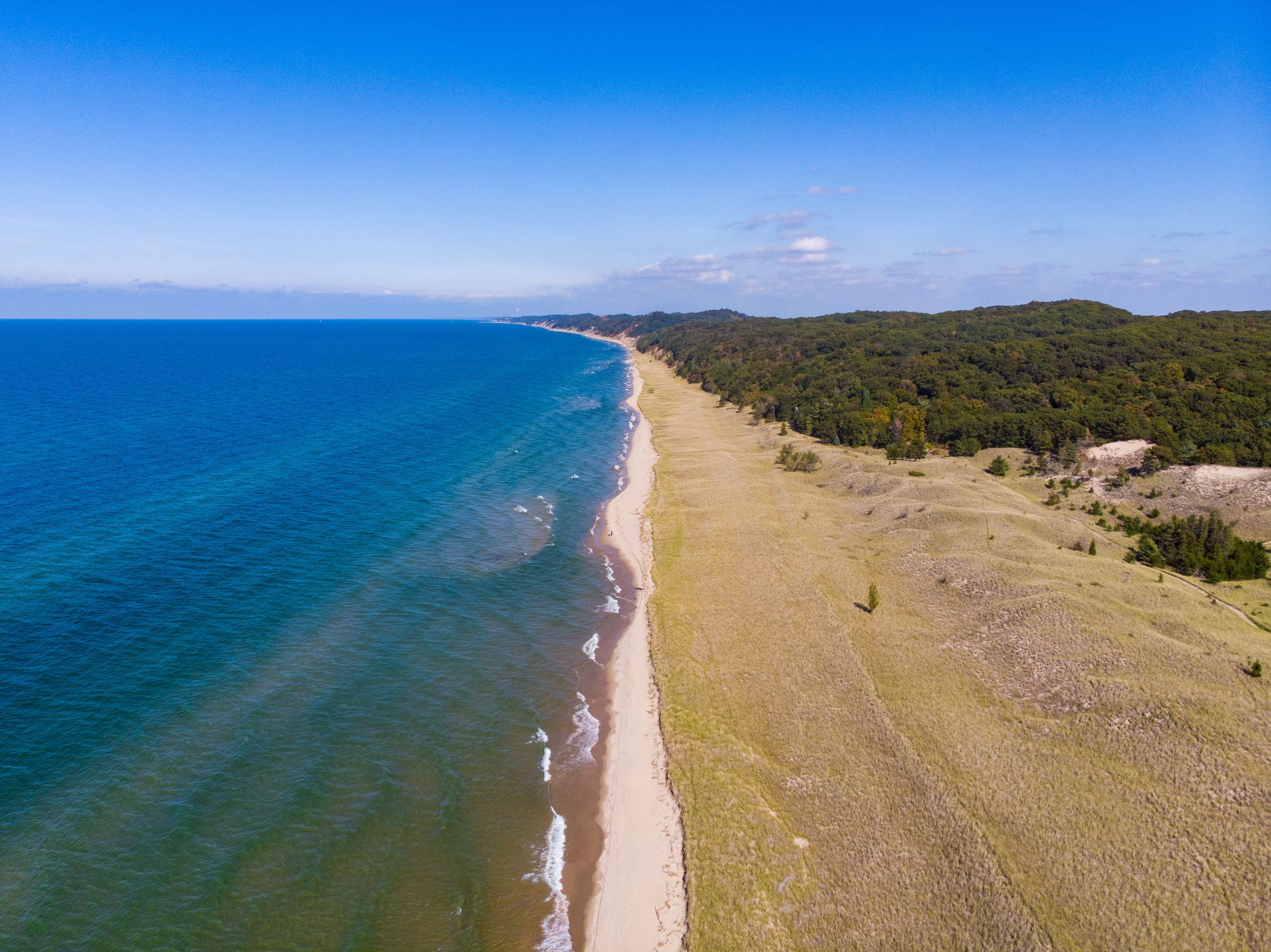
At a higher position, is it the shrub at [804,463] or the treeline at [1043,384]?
the treeline at [1043,384]

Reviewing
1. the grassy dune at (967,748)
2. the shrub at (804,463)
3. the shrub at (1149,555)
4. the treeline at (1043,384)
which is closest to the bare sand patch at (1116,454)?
the treeline at (1043,384)

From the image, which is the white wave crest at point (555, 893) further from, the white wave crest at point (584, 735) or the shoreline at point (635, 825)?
the white wave crest at point (584, 735)

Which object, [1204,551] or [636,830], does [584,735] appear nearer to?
[636,830]

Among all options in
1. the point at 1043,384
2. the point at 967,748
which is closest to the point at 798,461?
the point at 1043,384

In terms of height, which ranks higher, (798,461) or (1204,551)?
(1204,551)

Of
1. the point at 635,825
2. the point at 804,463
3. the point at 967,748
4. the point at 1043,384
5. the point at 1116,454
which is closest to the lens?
the point at 635,825

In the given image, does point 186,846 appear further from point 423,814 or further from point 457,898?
point 457,898

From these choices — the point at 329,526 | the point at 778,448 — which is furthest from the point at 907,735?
the point at 778,448
